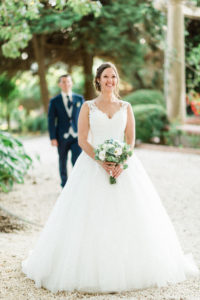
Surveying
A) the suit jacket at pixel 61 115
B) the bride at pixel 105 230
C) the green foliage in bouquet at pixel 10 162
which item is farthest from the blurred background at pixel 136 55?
the bride at pixel 105 230

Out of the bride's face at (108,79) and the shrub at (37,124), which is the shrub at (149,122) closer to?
the shrub at (37,124)

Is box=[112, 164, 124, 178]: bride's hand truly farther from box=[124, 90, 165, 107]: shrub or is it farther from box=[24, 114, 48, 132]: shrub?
box=[24, 114, 48, 132]: shrub

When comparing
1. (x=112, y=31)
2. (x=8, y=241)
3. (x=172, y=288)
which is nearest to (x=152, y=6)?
(x=112, y=31)

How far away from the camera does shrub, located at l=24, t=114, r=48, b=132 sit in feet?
53.4

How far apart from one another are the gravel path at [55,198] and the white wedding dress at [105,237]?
104 millimetres

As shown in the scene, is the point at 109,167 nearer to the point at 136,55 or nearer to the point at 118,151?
the point at 118,151

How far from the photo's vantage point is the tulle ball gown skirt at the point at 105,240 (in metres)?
3.16

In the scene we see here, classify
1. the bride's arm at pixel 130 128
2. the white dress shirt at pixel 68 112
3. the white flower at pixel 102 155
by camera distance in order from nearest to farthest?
the white flower at pixel 102 155
the bride's arm at pixel 130 128
the white dress shirt at pixel 68 112

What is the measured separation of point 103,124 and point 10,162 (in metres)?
3.42

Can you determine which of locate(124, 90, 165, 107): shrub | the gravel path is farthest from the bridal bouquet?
locate(124, 90, 165, 107): shrub

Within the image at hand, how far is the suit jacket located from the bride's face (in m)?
2.84

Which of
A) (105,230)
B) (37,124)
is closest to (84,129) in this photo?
(105,230)

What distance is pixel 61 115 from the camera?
21.0 feet

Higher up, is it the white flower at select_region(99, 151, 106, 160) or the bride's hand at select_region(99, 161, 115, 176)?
the white flower at select_region(99, 151, 106, 160)
